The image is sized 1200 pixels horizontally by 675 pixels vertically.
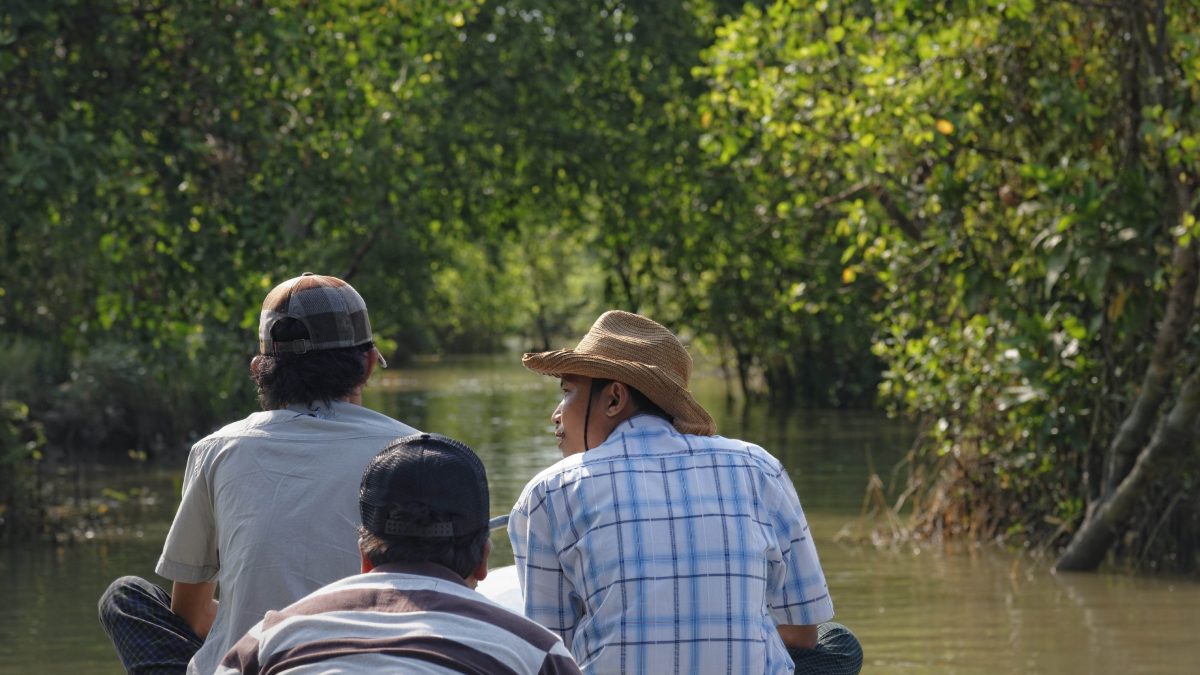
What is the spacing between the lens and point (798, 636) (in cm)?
391

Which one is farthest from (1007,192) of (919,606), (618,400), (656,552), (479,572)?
(479,572)

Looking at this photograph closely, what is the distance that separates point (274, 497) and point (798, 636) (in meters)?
1.21

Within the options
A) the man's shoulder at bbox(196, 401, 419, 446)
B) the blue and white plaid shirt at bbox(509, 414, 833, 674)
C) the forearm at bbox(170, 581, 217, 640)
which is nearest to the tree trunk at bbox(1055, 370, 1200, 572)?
the blue and white plaid shirt at bbox(509, 414, 833, 674)

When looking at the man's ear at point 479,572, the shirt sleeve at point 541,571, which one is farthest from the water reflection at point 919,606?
the man's ear at point 479,572

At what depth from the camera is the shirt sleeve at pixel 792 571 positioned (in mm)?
3752

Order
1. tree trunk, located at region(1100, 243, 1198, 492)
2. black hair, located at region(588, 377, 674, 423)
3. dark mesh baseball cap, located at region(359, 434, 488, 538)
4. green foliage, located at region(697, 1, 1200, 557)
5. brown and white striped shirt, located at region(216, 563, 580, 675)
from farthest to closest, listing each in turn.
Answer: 1. tree trunk, located at region(1100, 243, 1198, 492)
2. green foliage, located at region(697, 1, 1200, 557)
3. black hair, located at region(588, 377, 674, 423)
4. dark mesh baseball cap, located at region(359, 434, 488, 538)
5. brown and white striped shirt, located at region(216, 563, 580, 675)

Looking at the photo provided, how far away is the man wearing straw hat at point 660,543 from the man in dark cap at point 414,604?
0.92 metres

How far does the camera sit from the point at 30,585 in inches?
462

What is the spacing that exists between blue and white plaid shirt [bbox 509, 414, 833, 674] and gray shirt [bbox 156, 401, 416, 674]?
0.37m

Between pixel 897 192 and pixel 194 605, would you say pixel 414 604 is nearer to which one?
pixel 194 605

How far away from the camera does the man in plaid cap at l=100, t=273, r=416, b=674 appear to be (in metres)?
3.62

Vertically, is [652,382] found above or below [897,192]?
below

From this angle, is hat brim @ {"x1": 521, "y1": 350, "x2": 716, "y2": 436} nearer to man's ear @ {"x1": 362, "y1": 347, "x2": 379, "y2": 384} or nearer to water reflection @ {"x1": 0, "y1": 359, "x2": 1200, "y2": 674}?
man's ear @ {"x1": 362, "y1": 347, "x2": 379, "y2": 384}

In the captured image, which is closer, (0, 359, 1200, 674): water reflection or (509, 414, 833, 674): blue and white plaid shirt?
(509, 414, 833, 674): blue and white plaid shirt
